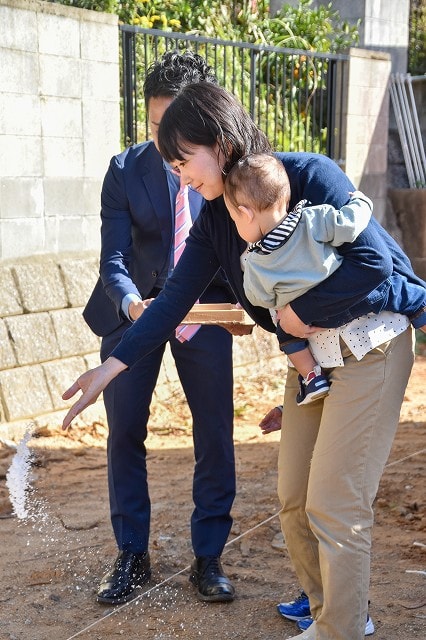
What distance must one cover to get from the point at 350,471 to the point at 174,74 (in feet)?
5.64

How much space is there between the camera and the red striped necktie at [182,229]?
3.88 m

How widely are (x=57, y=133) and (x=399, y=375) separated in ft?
14.6

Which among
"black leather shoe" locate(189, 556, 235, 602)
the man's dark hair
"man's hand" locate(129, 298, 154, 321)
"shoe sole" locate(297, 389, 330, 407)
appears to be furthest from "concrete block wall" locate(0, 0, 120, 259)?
"shoe sole" locate(297, 389, 330, 407)

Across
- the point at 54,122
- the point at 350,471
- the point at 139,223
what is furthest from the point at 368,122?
the point at 350,471

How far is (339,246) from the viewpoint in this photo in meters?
2.78

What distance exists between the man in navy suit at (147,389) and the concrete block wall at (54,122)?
8.86 feet

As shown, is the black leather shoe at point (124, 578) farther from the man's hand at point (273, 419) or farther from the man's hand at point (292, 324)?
the man's hand at point (292, 324)

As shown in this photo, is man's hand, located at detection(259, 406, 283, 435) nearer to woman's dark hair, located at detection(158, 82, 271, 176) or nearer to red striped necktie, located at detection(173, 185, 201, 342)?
red striped necktie, located at detection(173, 185, 201, 342)

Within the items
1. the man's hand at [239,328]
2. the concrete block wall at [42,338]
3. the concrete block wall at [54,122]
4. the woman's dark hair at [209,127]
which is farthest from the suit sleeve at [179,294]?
the concrete block wall at [54,122]

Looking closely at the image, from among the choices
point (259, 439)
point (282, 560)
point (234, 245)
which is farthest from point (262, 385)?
point (234, 245)

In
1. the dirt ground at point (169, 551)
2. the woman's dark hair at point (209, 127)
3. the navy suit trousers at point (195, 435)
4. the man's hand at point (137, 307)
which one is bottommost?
the dirt ground at point (169, 551)

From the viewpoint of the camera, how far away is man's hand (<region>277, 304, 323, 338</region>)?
9.29 feet

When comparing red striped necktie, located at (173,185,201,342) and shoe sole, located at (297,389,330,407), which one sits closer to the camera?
shoe sole, located at (297,389,330,407)

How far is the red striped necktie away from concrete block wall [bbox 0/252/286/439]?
2.66 metres
